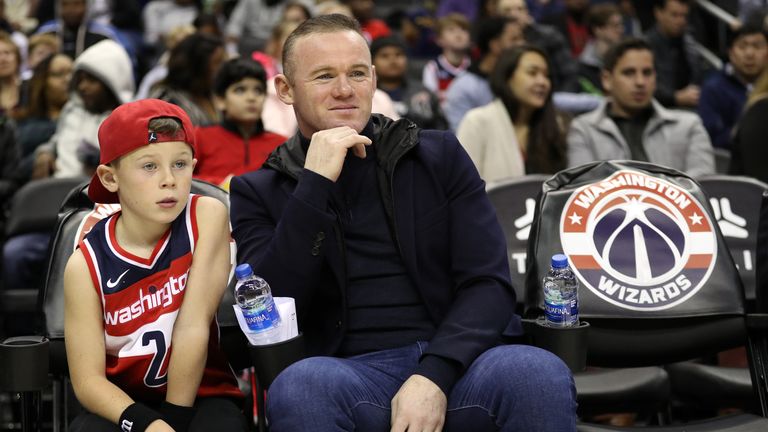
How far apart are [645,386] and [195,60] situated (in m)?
3.72

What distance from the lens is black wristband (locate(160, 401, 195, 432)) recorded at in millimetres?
2900

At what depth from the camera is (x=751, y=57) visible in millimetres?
7770

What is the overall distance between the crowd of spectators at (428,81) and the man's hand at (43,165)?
0.01 metres

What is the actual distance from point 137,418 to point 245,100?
10.3 ft

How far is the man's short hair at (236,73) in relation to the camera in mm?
5781

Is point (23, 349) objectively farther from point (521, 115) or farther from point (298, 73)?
point (521, 115)

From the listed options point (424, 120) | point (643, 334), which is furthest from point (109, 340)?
point (424, 120)

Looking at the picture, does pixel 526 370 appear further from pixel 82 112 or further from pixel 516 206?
pixel 82 112

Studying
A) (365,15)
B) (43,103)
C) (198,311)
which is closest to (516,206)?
(198,311)

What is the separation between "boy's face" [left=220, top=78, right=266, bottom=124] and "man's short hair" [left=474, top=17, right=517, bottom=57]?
2707mm

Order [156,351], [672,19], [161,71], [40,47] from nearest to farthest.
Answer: [156,351], [161,71], [40,47], [672,19]

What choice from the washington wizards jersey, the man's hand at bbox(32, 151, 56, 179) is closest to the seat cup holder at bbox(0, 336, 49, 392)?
the washington wizards jersey

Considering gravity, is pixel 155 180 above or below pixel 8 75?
below

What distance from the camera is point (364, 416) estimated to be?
9.13 ft
